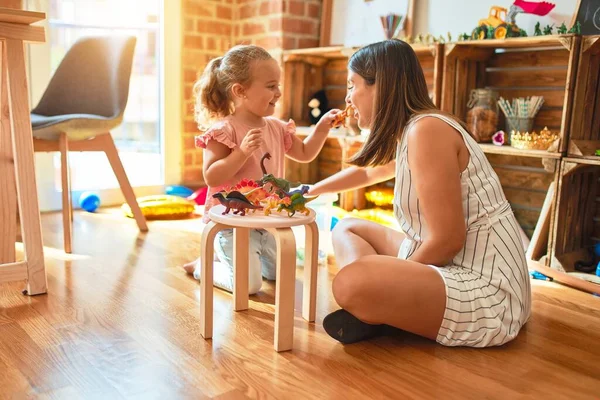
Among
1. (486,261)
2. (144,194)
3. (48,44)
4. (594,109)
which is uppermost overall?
(48,44)

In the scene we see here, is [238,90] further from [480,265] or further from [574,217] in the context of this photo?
[574,217]

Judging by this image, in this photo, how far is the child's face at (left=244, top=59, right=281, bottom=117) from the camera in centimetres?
184

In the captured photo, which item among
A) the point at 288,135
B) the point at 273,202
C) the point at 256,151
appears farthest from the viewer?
the point at 288,135

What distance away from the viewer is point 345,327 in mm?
1424

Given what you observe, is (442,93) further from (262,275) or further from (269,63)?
(262,275)

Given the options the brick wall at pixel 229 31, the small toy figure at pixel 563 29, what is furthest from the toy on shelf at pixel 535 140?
the brick wall at pixel 229 31

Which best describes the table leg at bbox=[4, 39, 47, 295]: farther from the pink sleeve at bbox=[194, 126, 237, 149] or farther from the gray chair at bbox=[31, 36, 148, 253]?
the gray chair at bbox=[31, 36, 148, 253]

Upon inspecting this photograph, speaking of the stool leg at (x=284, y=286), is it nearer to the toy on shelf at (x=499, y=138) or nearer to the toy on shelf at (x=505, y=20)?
the toy on shelf at (x=499, y=138)

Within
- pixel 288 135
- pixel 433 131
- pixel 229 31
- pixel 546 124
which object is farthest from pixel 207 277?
pixel 229 31

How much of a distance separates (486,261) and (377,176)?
1.65 ft

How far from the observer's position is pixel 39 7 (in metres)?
2.89

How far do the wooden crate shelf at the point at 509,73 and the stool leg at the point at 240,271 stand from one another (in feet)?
4.12

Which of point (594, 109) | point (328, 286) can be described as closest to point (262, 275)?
point (328, 286)

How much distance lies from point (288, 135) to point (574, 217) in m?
1.12
